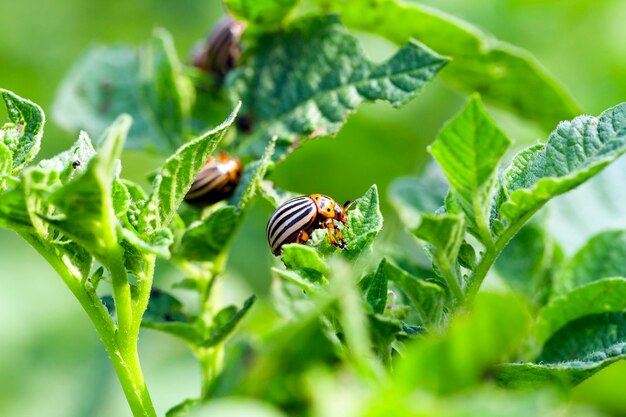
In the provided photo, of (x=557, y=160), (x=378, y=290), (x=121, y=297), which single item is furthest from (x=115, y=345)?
(x=557, y=160)

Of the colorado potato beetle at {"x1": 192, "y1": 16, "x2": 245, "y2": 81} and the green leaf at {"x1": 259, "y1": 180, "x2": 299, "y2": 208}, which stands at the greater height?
the colorado potato beetle at {"x1": 192, "y1": 16, "x2": 245, "y2": 81}

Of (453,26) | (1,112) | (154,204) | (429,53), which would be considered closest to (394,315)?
(154,204)

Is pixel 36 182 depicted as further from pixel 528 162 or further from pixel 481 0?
pixel 481 0

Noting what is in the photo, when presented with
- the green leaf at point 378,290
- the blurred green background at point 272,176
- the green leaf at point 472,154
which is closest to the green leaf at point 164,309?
the green leaf at point 378,290

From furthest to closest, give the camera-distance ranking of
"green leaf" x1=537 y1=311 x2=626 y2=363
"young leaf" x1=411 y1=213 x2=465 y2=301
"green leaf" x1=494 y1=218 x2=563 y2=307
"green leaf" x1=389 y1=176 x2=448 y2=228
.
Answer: "green leaf" x1=389 y1=176 x2=448 y2=228 → "green leaf" x1=494 y1=218 x2=563 y2=307 → "green leaf" x1=537 y1=311 x2=626 y2=363 → "young leaf" x1=411 y1=213 x2=465 y2=301

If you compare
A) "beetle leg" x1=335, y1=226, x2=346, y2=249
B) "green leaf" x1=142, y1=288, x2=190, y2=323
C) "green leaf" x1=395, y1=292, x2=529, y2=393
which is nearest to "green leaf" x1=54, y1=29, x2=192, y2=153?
"green leaf" x1=142, y1=288, x2=190, y2=323

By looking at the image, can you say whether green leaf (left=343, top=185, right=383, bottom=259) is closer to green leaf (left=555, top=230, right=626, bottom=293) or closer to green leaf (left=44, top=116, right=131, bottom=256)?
green leaf (left=44, top=116, right=131, bottom=256)
